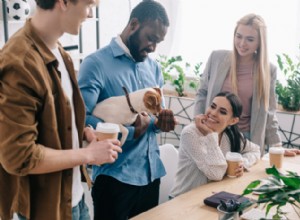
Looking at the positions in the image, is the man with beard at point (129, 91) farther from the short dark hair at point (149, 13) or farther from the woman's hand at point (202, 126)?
the woman's hand at point (202, 126)

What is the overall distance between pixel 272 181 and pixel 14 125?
739 mm

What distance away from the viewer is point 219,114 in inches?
88.3

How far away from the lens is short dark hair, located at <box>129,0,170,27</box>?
1.91 meters

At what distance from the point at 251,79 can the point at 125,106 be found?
122 centimetres

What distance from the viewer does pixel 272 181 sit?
123cm

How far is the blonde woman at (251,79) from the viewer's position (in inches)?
106

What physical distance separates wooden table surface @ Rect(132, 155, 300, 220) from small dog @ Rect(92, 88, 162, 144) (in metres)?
0.33

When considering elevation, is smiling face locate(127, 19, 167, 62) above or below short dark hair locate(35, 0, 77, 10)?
below

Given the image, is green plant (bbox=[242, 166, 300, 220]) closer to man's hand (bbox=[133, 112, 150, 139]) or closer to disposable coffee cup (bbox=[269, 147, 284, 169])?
man's hand (bbox=[133, 112, 150, 139])

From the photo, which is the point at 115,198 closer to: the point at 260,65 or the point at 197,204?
the point at 197,204

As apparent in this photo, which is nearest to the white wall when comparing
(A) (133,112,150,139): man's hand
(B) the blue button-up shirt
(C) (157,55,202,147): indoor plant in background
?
(C) (157,55,202,147): indoor plant in background

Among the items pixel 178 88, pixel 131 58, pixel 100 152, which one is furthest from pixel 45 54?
pixel 178 88

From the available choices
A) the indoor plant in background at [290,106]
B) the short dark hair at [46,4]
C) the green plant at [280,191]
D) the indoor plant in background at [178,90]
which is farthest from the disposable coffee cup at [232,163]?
the indoor plant in background at [178,90]

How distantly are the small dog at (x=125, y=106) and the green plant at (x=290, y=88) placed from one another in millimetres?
2154
